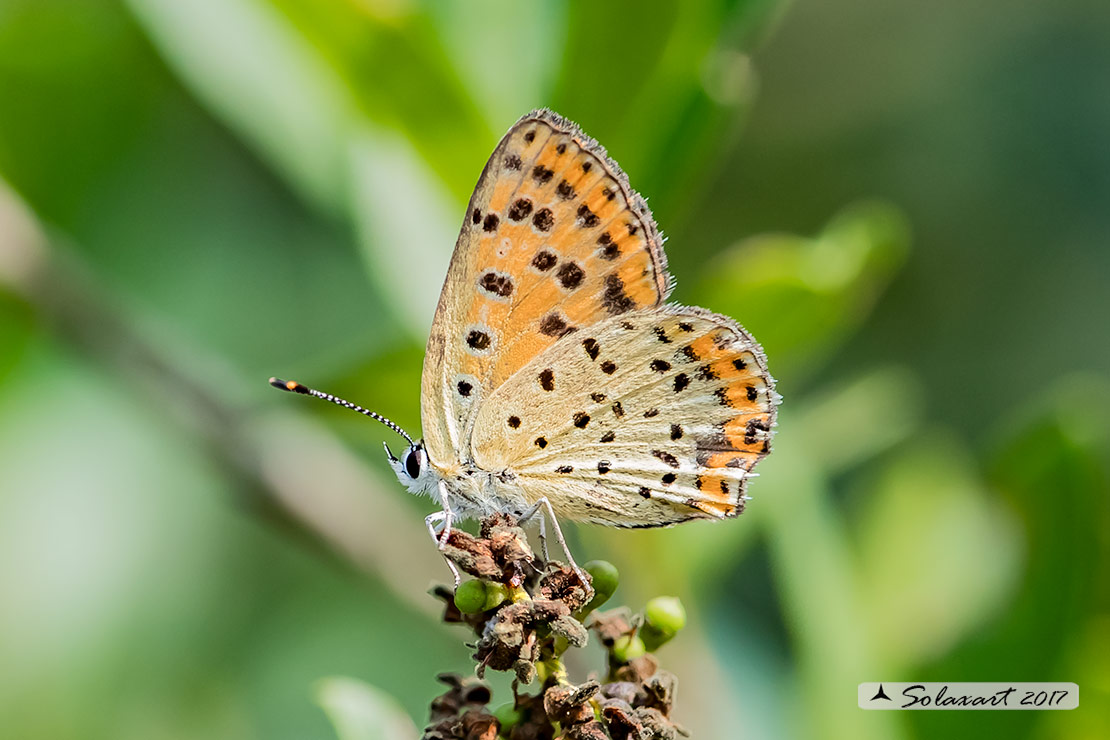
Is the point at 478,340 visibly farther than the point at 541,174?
Yes

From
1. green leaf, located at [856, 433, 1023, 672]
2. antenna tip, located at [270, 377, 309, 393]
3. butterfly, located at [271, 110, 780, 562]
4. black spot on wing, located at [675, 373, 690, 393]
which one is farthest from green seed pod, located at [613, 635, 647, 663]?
green leaf, located at [856, 433, 1023, 672]

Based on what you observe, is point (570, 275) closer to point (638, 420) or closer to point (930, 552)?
point (638, 420)

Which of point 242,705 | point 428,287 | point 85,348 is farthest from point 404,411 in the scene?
point 242,705

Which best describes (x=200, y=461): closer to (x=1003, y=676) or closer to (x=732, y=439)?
(x=732, y=439)

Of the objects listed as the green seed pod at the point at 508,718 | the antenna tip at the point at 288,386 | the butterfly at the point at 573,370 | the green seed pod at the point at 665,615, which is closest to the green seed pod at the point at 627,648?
the green seed pod at the point at 665,615

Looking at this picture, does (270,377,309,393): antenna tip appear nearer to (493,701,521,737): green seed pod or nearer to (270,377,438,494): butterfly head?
(270,377,438,494): butterfly head

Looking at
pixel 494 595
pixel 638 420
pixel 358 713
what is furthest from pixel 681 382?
pixel 358 713

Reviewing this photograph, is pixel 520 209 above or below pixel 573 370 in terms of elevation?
above
